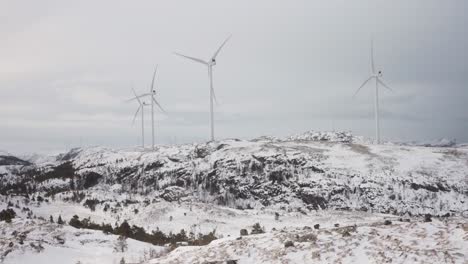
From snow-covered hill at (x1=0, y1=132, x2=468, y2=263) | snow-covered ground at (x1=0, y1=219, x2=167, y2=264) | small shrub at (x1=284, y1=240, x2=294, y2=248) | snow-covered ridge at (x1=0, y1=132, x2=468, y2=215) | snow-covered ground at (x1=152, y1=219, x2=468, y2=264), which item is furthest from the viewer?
snow-covered ridge at (x1=0, y1=132, x2=468, y2=215)

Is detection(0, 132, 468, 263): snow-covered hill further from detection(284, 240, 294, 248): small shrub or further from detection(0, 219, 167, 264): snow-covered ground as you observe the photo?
detection(0, 219, 167, 264): snow-covered ground

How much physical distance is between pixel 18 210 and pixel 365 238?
3343 cm

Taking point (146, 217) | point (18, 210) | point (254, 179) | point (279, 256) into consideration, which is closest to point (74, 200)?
point (18, 210)

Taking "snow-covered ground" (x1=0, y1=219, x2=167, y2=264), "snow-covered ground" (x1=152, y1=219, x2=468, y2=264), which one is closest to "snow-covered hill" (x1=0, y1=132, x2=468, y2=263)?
"snow-covered ground" (x1=152, y1=219, x2=468, y2=264)

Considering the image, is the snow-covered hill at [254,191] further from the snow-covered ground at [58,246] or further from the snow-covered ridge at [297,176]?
the snow-covered ground at [58,246]

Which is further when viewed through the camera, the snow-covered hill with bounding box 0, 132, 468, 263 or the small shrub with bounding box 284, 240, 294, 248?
the snow-covered hill with bounding box 0, 132, 468, 263

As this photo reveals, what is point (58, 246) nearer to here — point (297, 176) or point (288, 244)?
point (288, 244)

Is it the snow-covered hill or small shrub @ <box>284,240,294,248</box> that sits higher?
small shrub @ <box>284,240,294,248</box>

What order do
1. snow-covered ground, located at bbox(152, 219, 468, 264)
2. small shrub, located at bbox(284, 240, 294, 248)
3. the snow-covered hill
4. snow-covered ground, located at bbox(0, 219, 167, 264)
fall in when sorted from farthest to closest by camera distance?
the snow-covered hill
snow-covered ground, located at bbox(0, 219, 167, 264)
small shrub, located at bbox(284, 240, 294, 248)
snow-covered ground, located at bbox(152, 219, 468, 264)

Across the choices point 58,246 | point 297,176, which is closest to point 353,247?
point 58,246

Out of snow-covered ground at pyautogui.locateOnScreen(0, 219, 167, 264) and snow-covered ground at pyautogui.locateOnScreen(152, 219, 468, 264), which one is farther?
snow-covered ground at pyautogui.locateOnScreen(0, 219, 167, 264)

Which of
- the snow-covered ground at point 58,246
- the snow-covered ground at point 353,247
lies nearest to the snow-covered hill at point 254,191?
the snow-covered ground at point 353,247

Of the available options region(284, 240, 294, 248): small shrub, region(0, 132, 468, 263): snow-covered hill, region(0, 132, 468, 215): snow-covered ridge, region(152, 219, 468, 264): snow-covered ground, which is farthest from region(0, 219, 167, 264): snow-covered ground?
region(0, 132, 468, 215): snow-covered ridge

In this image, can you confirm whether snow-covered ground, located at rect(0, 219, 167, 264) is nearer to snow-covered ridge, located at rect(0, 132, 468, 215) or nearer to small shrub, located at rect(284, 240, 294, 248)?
small shrub, located at rect(284, 240, 294, 248)
